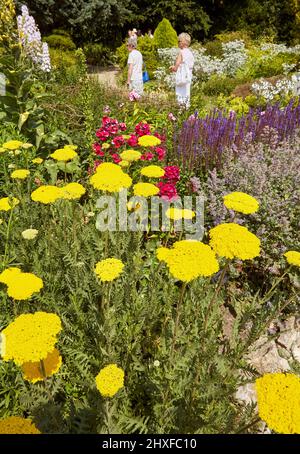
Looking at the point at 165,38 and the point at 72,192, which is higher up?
the point at 165,38

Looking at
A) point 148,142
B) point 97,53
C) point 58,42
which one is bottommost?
point 148,142

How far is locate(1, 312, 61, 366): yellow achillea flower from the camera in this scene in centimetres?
102

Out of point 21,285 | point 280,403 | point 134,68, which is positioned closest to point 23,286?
point 21,285

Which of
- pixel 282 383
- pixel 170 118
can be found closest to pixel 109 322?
pixel 282 383

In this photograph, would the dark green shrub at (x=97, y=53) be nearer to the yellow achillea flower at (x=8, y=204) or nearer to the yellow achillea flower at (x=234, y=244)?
the yellow achillea flower at (x=8, y=204)

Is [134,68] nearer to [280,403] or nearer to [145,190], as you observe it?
[145,190]

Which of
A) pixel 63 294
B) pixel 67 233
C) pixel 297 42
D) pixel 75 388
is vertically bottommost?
pixel 75 388

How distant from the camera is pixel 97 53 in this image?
53.7 ft

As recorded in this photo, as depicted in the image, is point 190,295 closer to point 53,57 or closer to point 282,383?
point 282,383

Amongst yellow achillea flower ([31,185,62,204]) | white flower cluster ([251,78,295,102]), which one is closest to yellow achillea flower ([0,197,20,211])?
yellow achillea flower ([31,185,62,204])

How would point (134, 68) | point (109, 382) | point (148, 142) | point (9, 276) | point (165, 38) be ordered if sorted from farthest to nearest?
point (165, 38) < point (134, 68) < point (148, 142) < point (9, 276) < point (109, 382)

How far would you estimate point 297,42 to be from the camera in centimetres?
1536

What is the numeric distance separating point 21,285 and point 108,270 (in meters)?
0.34
